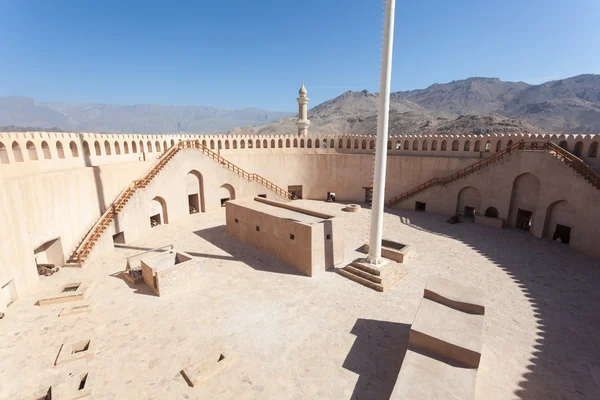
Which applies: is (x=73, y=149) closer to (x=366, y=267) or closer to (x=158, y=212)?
(x=158, y=212)

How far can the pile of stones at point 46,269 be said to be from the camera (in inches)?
523

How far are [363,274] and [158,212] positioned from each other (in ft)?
50.4

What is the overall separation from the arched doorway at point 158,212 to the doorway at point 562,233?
25.8 m

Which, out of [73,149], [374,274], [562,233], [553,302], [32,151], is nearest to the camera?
[553,302]

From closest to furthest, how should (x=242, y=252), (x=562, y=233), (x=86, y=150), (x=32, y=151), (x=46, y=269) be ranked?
(x=46, y=269) → (x=32, y=151) → (x=242, y=252) → (x=562, y=233) → (x=86, y=150)

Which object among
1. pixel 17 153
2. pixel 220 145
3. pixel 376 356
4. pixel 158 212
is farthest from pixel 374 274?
pixel 220 145

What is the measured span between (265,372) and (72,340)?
248 inches

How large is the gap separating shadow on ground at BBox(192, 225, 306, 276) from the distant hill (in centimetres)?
5555

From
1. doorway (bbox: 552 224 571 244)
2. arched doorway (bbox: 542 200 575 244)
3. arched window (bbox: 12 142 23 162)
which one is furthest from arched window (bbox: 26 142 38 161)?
doorway (bbox: 552 224 571 244)

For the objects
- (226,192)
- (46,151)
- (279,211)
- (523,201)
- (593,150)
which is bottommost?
(226,192)

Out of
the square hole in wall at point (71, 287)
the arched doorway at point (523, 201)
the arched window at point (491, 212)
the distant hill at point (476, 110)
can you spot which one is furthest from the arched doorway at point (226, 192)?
the distant hill at point (476, 110)

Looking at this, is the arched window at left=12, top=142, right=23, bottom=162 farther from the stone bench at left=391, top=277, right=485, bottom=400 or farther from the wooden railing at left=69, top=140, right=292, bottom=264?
the stone bench at left=391, top=277, right=485, bottom=400

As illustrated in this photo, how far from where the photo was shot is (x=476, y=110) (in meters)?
132

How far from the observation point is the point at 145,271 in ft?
41.4
